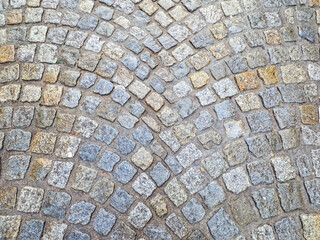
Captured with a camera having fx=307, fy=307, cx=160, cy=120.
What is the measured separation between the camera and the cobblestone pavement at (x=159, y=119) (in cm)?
273

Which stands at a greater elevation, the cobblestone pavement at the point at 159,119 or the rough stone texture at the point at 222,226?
the cobblestone pavement at the point at 159,119

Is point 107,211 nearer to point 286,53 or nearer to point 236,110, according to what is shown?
point 236,110

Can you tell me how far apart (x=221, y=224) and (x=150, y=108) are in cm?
134

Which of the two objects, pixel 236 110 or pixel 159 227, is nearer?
pixel 159 227

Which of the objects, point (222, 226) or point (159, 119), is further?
point (159, 119)

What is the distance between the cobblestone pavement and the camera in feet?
8.96

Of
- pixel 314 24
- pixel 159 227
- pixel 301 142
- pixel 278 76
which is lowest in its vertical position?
pixel 159 227

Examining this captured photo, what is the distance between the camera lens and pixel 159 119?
319 centimetres

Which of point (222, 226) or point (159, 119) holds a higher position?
point (159, 119)

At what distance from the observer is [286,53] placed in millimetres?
3549

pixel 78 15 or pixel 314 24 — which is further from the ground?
pixel 314 24

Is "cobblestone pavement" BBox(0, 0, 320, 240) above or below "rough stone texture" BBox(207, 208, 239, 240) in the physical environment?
above

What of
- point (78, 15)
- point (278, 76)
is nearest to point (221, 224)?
point (278, 76)

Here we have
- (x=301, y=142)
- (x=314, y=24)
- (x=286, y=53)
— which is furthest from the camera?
(x=314, y=24)
